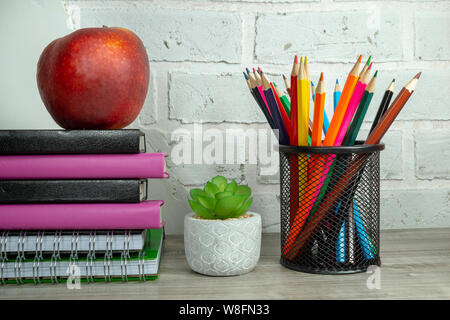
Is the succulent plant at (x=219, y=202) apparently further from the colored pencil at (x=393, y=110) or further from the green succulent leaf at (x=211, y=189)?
the colored pencil at (x=393, y=110)

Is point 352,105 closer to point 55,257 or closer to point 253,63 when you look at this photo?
point 253,63

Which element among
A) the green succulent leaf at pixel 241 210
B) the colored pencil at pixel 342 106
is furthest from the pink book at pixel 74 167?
the colored pencil at pixel 342 106

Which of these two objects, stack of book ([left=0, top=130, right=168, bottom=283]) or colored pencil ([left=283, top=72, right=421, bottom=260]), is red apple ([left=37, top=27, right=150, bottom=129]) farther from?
colored pencil ([left=283, top=72, right=421, bottom=260])

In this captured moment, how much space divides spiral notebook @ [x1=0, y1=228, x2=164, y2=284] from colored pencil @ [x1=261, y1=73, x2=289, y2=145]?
0.22 meters

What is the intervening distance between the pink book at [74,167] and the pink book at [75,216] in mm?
35

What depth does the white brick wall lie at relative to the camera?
30.3 inches

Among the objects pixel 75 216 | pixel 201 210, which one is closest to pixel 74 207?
pixel 75 216

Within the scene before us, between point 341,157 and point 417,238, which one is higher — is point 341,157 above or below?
above

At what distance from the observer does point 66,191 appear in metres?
0.53
